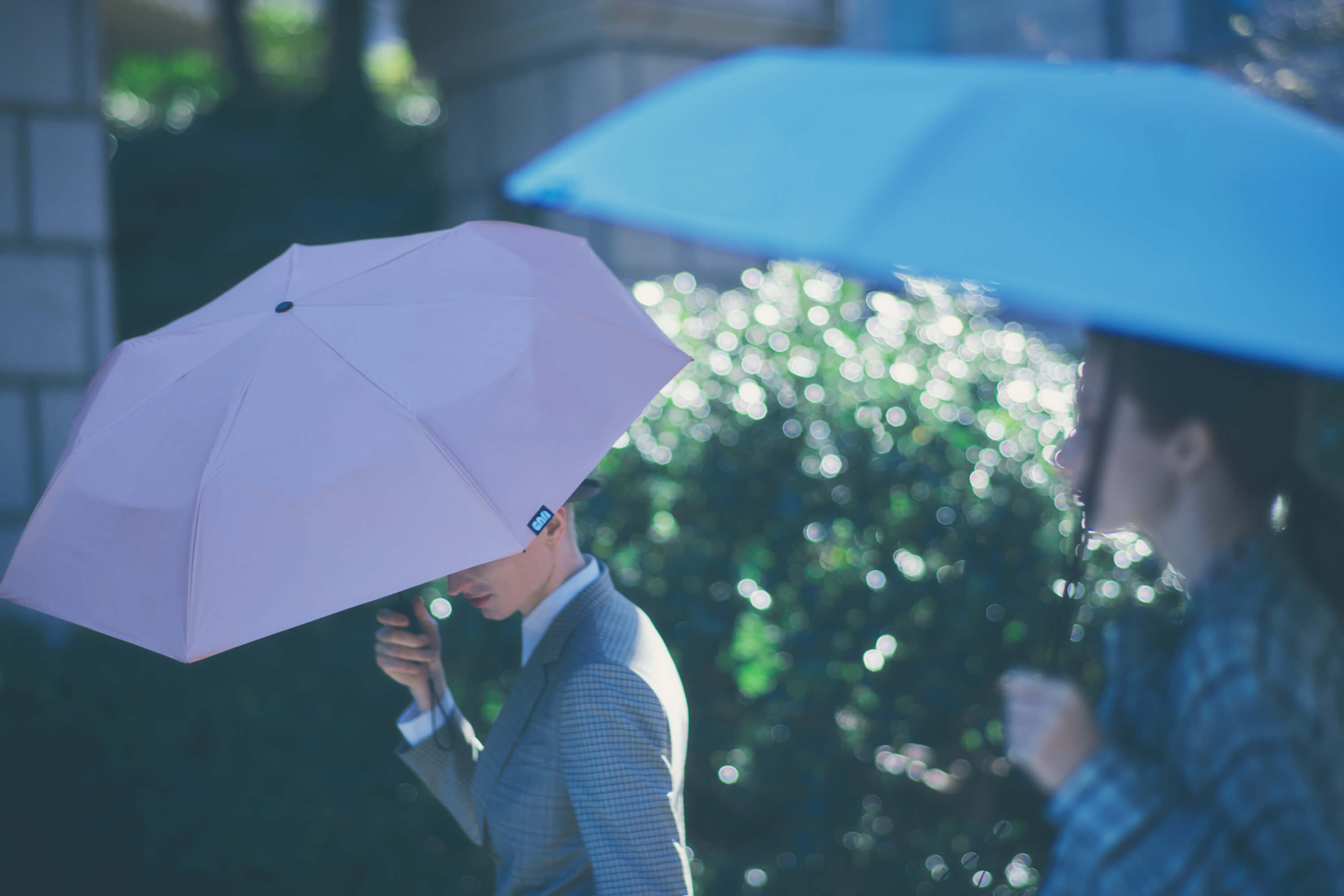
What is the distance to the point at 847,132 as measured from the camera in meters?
1.91

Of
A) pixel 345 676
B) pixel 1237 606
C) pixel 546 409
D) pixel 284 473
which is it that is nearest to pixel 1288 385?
pixel 1237 606

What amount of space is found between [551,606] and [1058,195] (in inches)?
46.5

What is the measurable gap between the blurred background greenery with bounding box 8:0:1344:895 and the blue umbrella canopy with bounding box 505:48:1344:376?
7.22 feet

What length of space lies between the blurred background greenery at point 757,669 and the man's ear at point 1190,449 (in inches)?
84.4

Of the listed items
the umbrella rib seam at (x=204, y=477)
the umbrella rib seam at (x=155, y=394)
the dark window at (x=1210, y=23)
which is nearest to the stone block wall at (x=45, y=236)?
the umbrella rib seam at (x=155, y=394)

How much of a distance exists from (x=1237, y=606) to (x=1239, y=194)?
2.05ft

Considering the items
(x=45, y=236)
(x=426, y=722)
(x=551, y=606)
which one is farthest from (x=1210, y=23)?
(x=426, y=722)

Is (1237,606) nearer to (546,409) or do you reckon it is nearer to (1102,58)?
(546,409)

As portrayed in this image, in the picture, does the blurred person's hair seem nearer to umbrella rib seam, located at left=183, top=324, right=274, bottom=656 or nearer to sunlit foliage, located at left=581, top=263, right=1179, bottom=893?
umbrella rib seam, located at left=183, top=324, right=274, bottom=656

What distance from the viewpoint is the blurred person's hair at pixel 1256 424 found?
1.93 m

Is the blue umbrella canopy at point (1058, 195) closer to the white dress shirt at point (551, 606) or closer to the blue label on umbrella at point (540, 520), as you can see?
the blue label on umbrella at point (540, 520)

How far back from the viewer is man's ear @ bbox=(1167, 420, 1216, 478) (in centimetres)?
193

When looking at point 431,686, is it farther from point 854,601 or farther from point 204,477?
point 854,601

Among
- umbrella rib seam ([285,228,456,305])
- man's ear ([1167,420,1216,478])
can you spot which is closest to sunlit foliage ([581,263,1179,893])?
umbrella rib seam ([285,228,456,305])
